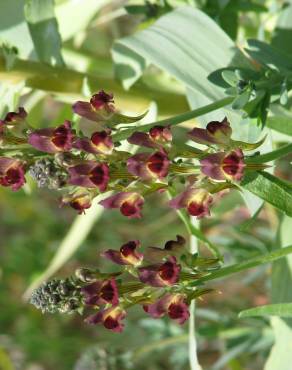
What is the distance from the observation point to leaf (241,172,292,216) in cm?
62

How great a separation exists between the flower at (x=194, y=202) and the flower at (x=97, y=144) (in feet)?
0.24

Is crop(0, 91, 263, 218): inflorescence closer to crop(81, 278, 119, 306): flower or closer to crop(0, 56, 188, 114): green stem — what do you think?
crop(81, 278, 119, 306): flower

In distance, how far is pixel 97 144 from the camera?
59 centimetres

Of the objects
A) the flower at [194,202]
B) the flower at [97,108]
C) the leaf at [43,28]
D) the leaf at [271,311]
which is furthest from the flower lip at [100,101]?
the leaf at [43,28]

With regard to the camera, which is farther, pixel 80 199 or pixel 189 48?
pixel 189 48

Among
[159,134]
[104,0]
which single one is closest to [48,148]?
[159,134]

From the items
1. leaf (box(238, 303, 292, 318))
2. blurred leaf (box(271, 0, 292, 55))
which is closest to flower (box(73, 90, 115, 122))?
leaf (box(238, 303, 292, 318))

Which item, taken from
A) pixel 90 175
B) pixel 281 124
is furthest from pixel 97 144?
pixel 281 124

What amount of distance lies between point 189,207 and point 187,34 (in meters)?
0.34

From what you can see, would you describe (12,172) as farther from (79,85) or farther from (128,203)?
(79,85)

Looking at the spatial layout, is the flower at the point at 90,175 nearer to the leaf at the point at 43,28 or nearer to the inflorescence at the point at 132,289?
the inflorescence at the point at 132,289

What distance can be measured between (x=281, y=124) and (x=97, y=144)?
0.76ft

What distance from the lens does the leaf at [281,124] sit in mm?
728

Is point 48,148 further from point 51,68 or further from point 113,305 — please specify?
point 51,68
